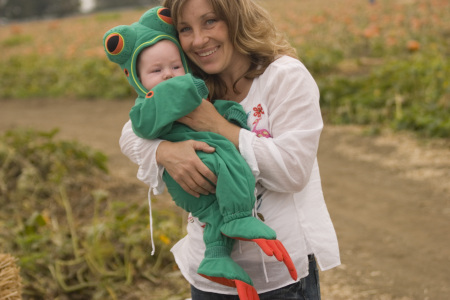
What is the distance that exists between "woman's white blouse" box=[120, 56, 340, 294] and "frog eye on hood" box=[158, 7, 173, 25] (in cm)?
32

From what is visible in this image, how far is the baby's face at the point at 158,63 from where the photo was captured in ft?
5.16

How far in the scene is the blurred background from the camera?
2.93 m

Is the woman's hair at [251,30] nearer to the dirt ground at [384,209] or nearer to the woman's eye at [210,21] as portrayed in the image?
the woman's eye at [210,21]

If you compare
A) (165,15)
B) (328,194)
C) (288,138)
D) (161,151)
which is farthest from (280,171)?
(328,194)

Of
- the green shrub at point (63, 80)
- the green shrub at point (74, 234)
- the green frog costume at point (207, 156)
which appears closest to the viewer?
the green frog costume at point (207, 156)

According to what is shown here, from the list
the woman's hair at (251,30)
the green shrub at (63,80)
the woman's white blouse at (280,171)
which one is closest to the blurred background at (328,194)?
the woman's hair at (251,30)

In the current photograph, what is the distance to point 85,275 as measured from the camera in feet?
10.0

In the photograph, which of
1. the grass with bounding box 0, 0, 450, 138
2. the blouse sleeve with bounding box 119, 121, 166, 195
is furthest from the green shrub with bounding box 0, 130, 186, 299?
the grass with bounding box 0, 0, 450, 138

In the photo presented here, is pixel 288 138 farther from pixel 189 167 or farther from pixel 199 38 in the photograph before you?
pixel 199 38

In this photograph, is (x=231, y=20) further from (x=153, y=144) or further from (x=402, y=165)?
(x=402, y=165)

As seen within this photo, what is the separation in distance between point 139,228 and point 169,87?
1.98m

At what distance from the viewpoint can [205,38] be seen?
1555 mm

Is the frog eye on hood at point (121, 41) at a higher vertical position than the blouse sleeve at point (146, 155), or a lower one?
higher

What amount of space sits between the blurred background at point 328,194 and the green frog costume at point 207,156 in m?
0.49
